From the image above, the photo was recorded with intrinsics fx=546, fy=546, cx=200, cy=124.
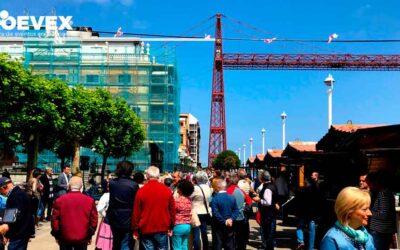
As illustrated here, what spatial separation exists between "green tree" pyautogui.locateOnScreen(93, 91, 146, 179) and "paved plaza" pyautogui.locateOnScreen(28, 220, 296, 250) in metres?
23.8

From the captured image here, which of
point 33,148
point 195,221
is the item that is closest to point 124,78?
point 33,148

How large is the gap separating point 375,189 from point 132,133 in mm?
38285

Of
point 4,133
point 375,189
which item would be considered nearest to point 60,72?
point 4,133

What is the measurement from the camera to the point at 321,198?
11.1 meters

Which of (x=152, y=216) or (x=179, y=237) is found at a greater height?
(x=152, y=216)

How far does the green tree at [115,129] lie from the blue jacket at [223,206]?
31.0 meters

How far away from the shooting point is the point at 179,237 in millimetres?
9016

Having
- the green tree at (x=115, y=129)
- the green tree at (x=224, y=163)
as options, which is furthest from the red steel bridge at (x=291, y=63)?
the green tree at (x=115, y=129)

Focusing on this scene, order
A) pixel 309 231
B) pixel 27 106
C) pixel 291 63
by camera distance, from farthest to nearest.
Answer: pixel 291 63 → pixel 27 106 → pixel 309 231

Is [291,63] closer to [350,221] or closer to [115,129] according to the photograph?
[115,129]

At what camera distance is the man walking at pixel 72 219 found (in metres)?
Answer: 7.48

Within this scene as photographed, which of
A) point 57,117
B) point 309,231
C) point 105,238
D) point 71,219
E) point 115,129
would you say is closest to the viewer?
point 71,219

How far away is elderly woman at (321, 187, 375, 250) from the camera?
148 inches

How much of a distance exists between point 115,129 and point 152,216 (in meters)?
35.1
